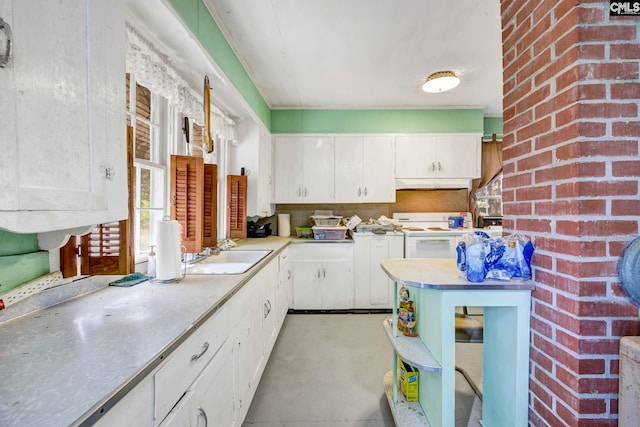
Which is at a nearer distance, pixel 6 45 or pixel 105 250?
pixel 6 45

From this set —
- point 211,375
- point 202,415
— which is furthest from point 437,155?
point 202,415

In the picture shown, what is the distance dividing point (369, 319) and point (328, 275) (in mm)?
685

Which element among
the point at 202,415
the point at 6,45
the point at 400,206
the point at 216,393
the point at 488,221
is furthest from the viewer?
the point at 400,206

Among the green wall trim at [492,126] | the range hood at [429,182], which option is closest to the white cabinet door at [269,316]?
the range hood at [429,182]

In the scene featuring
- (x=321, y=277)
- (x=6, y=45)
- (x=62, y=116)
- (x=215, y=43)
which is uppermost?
(x=215, y=43)

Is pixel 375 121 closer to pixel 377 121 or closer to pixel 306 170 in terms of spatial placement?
pixel 377 121

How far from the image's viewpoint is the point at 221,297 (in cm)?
127

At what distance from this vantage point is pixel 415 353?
152cm

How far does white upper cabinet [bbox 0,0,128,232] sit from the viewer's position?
65cm

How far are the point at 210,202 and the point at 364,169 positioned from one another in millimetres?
2169

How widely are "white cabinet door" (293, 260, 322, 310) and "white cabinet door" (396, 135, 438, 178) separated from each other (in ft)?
5.37

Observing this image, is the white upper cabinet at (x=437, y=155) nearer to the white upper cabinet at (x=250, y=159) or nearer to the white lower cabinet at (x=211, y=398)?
the white upper cabinet at (x=250, y=159)

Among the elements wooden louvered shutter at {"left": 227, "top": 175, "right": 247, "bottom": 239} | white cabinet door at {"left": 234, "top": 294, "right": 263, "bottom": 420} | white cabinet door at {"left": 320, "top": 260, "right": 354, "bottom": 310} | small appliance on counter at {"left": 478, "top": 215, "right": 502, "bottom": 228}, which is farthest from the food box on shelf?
small appliance on counter at {"left": 478, "top": 215, "right": 502, "bottom": 228}

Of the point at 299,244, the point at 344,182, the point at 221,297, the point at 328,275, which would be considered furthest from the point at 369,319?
the point at 221,297
